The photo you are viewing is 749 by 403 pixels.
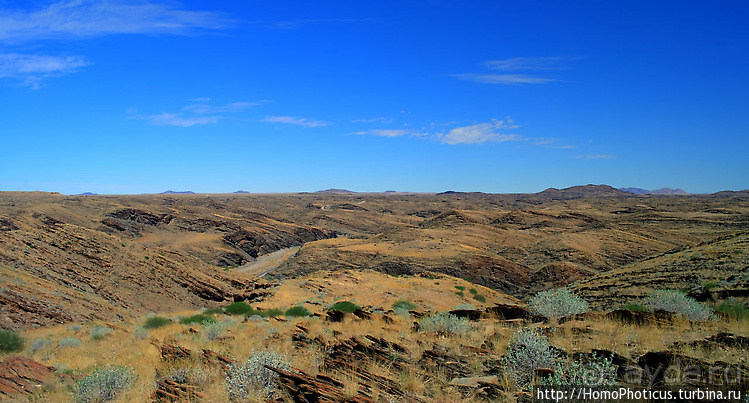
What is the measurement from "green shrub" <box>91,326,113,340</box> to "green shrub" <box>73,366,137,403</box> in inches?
252

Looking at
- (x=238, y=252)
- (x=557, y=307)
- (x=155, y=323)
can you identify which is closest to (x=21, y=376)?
(x=155, y=323)

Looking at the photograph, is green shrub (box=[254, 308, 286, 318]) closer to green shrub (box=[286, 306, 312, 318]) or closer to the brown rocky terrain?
green shrub (box=[286, 306, 312, 318])

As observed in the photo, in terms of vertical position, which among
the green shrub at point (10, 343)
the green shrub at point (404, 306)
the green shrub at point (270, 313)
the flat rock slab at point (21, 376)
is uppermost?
the flat rock slab at point (21, 376)

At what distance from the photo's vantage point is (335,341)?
980cm

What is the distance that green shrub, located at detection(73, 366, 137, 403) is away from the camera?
22.7ft

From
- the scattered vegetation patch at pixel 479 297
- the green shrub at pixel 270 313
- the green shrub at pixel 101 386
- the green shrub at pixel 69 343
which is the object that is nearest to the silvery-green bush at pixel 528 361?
the green shrub at pixel 101 386

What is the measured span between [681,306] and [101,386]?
14523 mm

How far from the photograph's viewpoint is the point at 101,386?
7.05 m

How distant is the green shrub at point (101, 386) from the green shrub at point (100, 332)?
6.41m

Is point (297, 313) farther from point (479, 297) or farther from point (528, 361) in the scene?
point (479, 297)

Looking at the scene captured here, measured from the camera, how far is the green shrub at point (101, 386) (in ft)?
22.7

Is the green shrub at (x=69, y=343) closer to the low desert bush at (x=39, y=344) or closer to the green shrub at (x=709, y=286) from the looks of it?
the low desert bush at (x=39, y=344)

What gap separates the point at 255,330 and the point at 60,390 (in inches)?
215

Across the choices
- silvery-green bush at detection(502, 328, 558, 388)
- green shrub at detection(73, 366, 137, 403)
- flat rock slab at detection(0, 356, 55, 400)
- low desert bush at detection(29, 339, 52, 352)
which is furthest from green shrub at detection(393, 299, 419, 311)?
flat rock slab at detection(0, 356, 55, 400)
